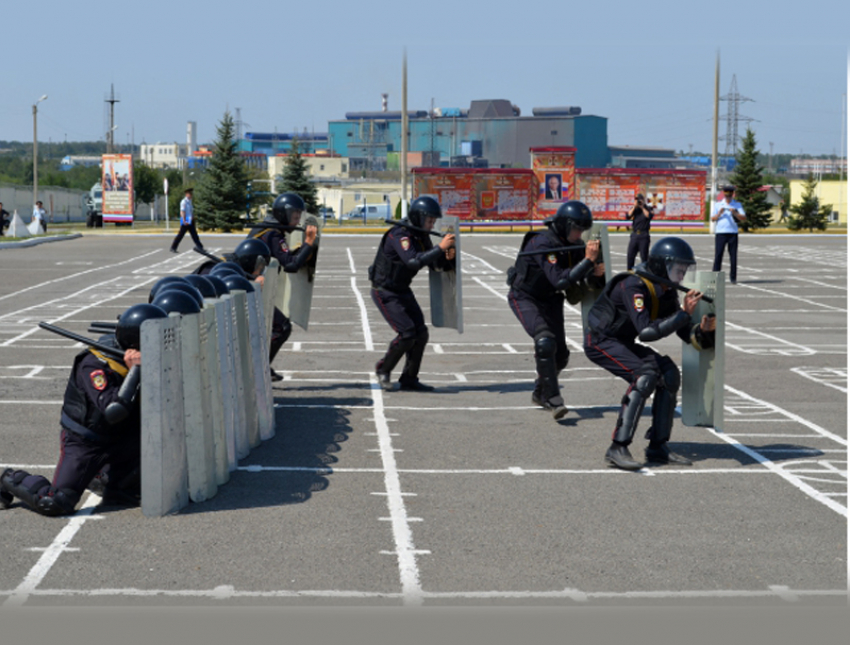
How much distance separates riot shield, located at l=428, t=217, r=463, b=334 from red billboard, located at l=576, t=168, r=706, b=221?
47831 millimetres

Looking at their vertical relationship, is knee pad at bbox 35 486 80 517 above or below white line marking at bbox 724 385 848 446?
above

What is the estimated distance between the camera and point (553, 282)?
970 centimetres

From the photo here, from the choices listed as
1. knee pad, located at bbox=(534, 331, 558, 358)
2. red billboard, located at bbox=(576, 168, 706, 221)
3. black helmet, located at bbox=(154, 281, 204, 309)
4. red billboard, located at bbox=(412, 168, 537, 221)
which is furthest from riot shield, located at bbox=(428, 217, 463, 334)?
red billboard, located at bbox=(576, 168, 706, 221)

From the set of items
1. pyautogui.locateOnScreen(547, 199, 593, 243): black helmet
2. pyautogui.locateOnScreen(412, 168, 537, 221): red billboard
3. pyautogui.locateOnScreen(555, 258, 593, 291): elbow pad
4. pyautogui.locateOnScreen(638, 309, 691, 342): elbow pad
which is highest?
pyautogui.locateOnScreen(412, 168, 537, 221): red billboard

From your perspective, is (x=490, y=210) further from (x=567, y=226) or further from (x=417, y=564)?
(x=417, y=564)

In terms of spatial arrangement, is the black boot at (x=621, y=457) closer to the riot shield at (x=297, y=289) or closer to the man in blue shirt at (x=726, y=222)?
the riot shield at (x=297, y=289)

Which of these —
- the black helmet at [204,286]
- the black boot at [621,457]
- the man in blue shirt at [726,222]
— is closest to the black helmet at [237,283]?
the black helmet at [204,286]

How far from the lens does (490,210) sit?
5584cm

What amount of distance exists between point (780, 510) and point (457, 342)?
853 cm

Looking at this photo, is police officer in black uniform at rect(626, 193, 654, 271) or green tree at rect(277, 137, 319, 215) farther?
green tree at rect(277, 137, 319, 215)

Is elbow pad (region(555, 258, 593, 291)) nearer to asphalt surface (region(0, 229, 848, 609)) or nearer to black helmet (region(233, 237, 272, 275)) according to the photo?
asphalt surface (region(0, 229, 848, 609))

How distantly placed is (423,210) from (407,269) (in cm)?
60

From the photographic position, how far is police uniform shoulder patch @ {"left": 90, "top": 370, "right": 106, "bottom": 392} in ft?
21.8

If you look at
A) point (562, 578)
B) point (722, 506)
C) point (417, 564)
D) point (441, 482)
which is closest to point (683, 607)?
point (562, 578)
